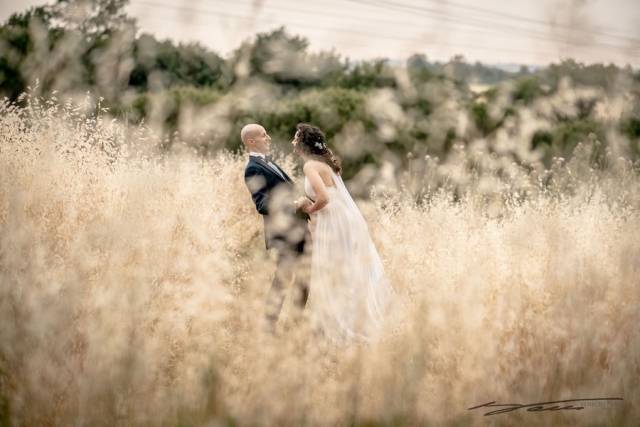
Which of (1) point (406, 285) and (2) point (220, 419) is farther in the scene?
(1) point (406, 285)

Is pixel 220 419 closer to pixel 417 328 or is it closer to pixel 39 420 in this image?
pixel 39 420

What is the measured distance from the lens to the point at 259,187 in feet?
13.7

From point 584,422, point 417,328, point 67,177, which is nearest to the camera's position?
point 584,422

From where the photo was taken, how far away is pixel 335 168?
171 inches

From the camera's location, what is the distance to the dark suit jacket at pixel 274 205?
4.17 meters

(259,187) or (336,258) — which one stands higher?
(259,187)

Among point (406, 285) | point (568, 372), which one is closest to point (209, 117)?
point (406, 285)

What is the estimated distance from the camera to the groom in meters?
4.06

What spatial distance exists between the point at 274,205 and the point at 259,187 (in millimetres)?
181

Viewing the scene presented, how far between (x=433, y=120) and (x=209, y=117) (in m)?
6.61

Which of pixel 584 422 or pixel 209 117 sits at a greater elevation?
pixel 209 117

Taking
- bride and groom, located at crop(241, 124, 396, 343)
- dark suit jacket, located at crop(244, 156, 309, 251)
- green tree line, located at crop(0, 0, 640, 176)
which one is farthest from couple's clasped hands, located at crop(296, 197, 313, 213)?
green tree line, located at crop(0, 0, 640, 176)

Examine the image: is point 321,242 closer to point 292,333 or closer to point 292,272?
point 292,272
